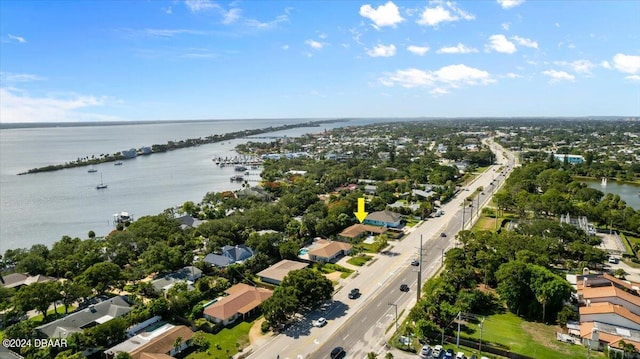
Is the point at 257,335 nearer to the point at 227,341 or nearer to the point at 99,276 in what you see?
the point at 227,341

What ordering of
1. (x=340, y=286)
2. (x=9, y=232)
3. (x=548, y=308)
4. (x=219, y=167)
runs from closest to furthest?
(x=548, y=308) < (x=340, y=286) < (x=9, y=232) < (x=219, y=167)

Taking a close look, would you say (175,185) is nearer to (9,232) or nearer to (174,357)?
(9,232)

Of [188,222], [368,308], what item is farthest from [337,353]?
[188,222]

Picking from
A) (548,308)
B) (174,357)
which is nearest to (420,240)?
(548,308)

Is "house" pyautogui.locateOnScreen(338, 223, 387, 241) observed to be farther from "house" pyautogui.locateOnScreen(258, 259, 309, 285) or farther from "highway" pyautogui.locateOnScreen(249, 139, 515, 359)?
"house" pyautogui.locateOnScreen(258, 259, 309, 285)

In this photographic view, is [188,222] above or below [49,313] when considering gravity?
above

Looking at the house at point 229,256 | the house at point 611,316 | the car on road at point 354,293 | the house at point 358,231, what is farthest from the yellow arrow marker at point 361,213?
the house at point 611,316
